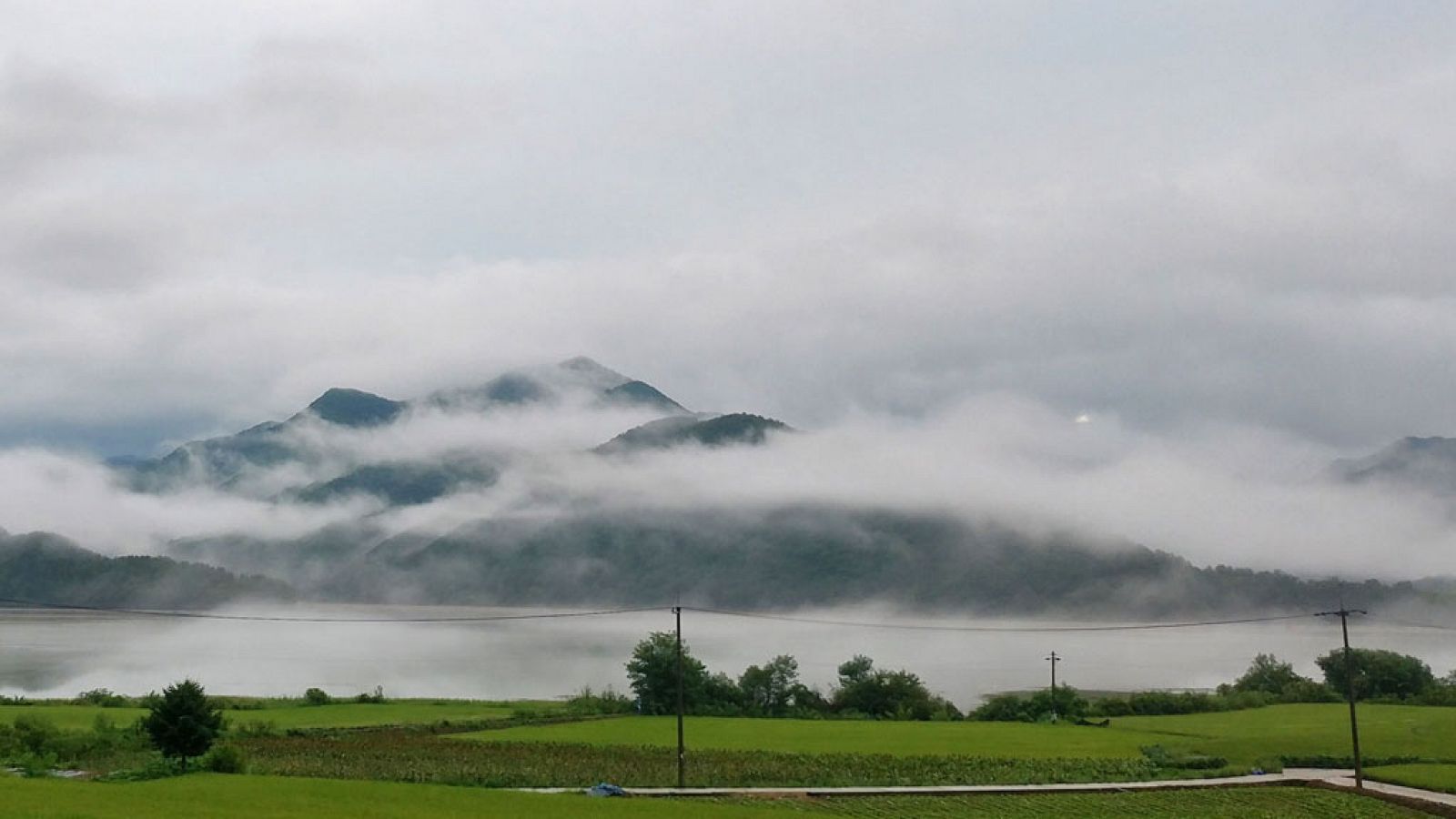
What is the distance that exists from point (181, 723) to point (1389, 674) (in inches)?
4082

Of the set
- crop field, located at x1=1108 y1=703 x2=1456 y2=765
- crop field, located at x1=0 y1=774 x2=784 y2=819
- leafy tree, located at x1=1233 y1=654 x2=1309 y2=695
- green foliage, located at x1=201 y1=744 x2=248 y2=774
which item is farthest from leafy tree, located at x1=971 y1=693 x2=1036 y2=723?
green foliage, located at x1=201 y1=744 x2=248 y2=774

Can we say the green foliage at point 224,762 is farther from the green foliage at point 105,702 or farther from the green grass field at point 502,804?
the green foliage at point 105,702

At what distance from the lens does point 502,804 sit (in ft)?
136

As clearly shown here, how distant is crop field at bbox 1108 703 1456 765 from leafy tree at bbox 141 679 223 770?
186 ft

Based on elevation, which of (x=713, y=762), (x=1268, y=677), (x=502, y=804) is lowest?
(x=1268, y=677)

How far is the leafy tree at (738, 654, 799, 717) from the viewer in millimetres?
108375

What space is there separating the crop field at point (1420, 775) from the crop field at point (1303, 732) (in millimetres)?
4586

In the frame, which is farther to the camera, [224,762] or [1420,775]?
[1420,775]

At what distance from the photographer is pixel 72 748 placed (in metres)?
61.2

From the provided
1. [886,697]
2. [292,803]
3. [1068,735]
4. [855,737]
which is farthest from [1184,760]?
[292,803]

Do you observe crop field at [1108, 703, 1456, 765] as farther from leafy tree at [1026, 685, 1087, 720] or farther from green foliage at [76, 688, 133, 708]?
green foliage at [76, 688, 133, 708]

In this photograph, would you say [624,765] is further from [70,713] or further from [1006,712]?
[1006,712]

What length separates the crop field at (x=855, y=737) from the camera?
68.0m

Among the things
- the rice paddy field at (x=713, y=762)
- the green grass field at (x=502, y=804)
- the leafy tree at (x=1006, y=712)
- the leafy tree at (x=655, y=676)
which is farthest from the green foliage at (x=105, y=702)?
the leafy tree at (x=1006, y=712)
